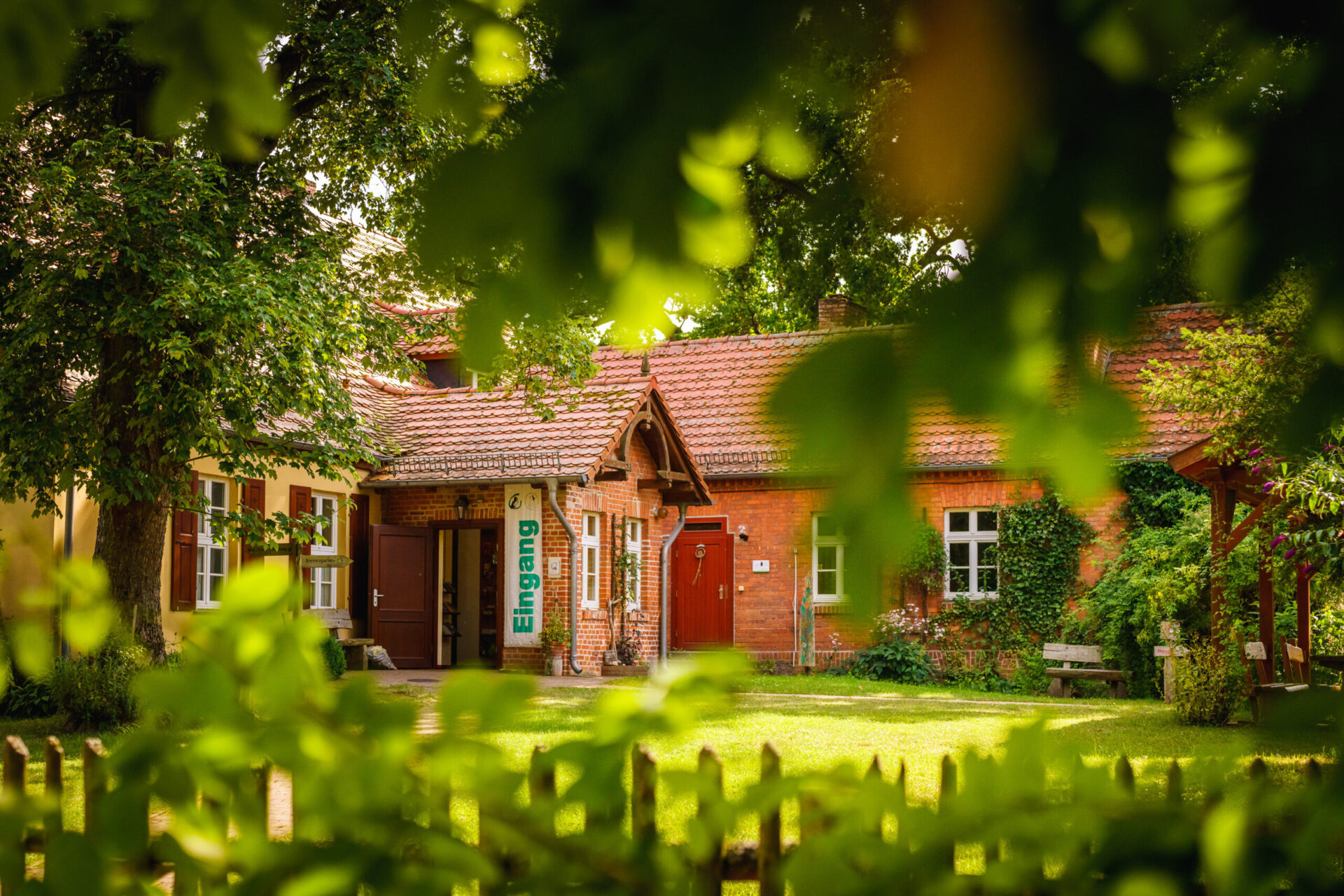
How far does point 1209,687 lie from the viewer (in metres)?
10.3

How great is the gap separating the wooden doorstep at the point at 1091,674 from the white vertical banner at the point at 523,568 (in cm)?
659

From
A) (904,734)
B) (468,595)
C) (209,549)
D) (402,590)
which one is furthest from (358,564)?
(904,734)

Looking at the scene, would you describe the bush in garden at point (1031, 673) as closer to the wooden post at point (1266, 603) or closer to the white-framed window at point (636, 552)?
the wooden post at point (1266, 603)

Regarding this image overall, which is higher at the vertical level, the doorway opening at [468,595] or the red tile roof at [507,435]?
the red tile roof at [507,435]

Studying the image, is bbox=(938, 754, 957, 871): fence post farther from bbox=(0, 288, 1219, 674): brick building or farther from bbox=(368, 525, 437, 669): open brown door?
bbox=(368, 525, 437, 669): open brown door

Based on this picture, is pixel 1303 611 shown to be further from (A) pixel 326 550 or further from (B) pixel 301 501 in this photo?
(B) pixel 301 501

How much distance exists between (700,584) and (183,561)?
8225mm

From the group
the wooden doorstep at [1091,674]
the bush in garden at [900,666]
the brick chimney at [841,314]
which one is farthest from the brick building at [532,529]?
the brick chimney at [841,314]

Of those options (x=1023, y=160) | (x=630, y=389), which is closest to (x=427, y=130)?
(x=1023, y=160)

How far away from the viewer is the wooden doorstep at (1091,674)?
47.9 ft

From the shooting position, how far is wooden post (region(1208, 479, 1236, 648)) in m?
10.6

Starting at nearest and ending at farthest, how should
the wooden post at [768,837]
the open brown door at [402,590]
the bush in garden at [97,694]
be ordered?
the wooden post at [768,837], the bush in garden at [97,694], the open brown door at [402,590]

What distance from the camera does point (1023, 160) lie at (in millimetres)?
837

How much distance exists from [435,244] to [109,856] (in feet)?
1.49
